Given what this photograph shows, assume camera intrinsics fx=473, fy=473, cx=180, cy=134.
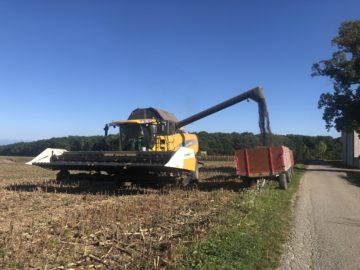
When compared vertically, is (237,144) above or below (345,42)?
below

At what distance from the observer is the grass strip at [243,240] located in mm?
7016

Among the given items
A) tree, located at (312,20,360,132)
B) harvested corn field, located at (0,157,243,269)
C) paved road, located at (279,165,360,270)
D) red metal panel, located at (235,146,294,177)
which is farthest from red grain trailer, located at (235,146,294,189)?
tree, located at (312,20,360,132)

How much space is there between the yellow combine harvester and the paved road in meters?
3.92

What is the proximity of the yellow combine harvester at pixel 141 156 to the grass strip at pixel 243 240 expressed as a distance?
112 inches

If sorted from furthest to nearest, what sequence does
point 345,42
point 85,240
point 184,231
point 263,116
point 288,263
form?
1. point 345,42
2. point 263,116
3. point 184,231
4. point 85,240
5. point 288,263

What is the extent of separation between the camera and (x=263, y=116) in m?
23.0

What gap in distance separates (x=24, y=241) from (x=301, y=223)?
660 centimetres

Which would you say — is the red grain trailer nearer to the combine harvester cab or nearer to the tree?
the combine harvester cab

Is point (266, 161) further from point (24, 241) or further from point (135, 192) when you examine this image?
point (24, 241)

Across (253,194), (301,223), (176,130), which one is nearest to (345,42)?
(176,130)

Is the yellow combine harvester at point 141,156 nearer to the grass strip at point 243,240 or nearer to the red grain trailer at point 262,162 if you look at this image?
the red grain trailer at point 262,162

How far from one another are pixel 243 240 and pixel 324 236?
2388 mm

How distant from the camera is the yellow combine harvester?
15109 millimetres

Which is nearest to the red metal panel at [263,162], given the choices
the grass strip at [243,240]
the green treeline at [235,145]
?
the grass strip at [243,240]
